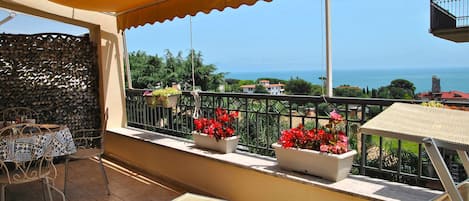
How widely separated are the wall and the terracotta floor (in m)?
1.06

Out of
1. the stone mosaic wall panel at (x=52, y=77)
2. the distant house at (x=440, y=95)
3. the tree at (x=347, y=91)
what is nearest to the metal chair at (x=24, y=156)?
the stone mosaic wall panel at (x=52, y=77)

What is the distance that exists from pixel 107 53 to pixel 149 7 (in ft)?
4.42

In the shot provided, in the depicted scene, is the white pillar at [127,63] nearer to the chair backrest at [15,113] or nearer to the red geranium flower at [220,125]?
the chair backrest at [15,113]

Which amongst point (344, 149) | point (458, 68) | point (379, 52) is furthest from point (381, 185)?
point (379, 52)

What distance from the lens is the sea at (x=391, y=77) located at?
249 centimetres

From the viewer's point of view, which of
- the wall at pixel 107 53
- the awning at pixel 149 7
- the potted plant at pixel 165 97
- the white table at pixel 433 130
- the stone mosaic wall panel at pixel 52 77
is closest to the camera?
the white table at pixel 433 130

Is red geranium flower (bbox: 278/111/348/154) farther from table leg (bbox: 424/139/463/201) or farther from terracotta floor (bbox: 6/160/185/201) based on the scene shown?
terracotta floor (bbox: 6/160/185/201)

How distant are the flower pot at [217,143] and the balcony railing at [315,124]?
215mm

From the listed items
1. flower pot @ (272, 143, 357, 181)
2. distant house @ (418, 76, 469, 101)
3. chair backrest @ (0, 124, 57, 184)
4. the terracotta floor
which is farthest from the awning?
the terracotta floor

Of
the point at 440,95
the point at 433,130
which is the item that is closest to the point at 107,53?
the point at 440,95

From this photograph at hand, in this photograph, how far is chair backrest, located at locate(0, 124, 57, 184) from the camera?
9.51ft

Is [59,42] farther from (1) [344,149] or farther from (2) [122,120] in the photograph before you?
(1) [344,149]

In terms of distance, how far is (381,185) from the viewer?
98.3 inches

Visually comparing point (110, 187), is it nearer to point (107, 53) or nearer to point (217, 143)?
point (217, 143)
